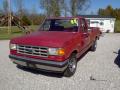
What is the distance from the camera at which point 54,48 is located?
546 cm

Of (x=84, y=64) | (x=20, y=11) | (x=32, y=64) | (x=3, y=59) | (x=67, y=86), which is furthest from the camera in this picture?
(x=20, y=11)

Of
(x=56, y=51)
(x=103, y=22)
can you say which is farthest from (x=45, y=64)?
(x=103, y=22)

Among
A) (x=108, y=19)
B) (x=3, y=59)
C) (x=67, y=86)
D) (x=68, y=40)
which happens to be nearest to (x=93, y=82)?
(x=67, y=86)

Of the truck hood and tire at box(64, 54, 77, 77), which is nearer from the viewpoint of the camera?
the truck hood

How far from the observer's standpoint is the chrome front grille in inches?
220

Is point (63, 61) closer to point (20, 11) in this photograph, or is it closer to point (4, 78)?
point (4, 78)

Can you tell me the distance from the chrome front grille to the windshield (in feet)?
5.62

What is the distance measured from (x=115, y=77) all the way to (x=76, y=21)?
2558 mm

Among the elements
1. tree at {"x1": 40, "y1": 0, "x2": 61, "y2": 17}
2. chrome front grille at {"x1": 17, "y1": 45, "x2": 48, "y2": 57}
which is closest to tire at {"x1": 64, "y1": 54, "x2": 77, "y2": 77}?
chrome front grille at {"x1": 17, "y1": 45, "x2": 48, "y2": 57}

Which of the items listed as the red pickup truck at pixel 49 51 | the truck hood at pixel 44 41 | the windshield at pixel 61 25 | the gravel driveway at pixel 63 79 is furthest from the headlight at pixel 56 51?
the windshield at pixel 61 25

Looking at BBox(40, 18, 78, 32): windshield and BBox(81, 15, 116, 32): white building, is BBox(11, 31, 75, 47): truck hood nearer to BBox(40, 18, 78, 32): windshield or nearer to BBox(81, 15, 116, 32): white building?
BBox(40, 18, 78, 32): windshield

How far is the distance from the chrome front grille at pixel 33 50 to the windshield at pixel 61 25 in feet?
5.62

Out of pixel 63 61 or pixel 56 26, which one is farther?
pixel 56 26

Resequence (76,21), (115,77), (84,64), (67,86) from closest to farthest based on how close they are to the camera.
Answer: (67,86) → (115,77) → (76,21) → (84,64)
